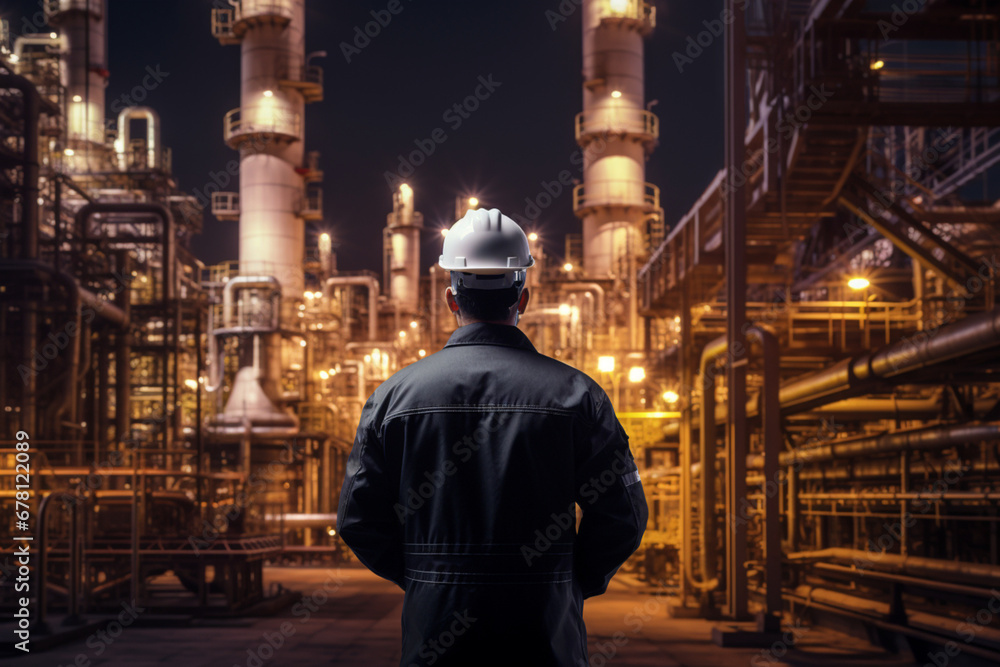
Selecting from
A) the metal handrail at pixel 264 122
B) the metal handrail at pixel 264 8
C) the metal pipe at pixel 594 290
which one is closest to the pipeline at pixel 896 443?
the metal pipe at pixel 594 290

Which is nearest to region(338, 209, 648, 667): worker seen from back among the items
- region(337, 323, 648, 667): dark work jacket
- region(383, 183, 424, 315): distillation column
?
region(337, 323, 648, 667): dark work jacket

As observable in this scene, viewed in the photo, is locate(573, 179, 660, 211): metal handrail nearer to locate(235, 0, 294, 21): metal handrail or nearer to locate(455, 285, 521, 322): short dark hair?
locate(235, 0, 294, 21): metal handrail

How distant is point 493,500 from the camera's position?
256 centimetres

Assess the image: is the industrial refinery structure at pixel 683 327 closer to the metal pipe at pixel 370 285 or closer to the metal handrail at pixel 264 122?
the metal handrail at pixel 264 122

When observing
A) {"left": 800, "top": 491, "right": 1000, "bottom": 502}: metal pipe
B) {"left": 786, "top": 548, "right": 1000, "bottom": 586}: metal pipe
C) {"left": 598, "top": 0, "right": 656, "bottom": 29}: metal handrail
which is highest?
{"left": 598, "top": 0, "right": 656, "bottom": 29}: metal handrail

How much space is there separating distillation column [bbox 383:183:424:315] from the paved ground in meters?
28.0

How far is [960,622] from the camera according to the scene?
9.23m

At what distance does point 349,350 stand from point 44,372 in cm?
2036

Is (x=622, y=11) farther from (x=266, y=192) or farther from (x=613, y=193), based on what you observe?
(x=266, y=192)

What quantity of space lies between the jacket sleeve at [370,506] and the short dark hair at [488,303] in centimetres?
36

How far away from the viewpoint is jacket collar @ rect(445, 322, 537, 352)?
8.87 feet

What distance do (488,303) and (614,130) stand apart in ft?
92.1

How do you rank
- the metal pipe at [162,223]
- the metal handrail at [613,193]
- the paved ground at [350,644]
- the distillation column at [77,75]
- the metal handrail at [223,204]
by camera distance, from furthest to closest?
1. the metal handrail at [223,204]
2. the distillation column at [77,75]
3. the metal handrail at [613,193]
4. the metal pipe at [162,223]
5. the paved ground at [350,644]

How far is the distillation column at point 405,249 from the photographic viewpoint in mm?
42781
